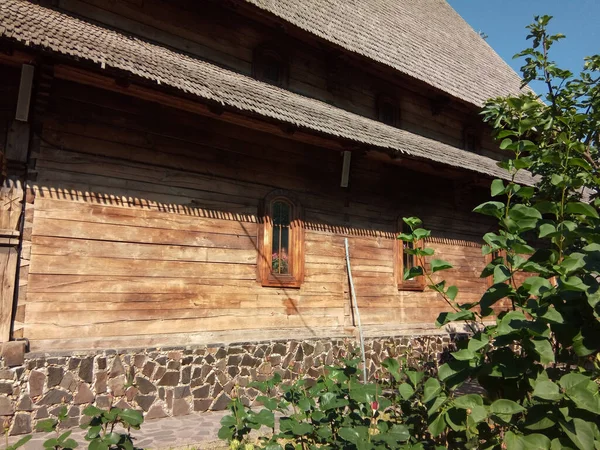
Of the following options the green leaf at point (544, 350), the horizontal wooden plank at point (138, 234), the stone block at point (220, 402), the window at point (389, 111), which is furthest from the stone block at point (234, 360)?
the window at point (389, 111)

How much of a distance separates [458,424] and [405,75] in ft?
29.3

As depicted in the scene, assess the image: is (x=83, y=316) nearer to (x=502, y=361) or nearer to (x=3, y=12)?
(x=3, y=12)

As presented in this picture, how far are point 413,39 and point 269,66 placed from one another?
532cm

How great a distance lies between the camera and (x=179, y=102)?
5.96 m

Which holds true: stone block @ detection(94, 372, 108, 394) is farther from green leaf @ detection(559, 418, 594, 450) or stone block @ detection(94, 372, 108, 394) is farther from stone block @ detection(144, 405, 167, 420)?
green leaf @ detection(559, 418, 594, 450)

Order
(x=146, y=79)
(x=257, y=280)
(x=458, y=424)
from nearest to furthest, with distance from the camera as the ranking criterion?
(x=458, y=424)
(x=146, y=79)
(x=257, y=280)

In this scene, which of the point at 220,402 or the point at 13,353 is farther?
the point at 220,402

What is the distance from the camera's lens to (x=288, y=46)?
862 cm

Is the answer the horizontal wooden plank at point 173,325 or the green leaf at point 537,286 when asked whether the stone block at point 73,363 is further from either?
the green leaf at point 537,286

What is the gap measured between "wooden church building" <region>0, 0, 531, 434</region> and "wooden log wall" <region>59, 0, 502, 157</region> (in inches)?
1.5

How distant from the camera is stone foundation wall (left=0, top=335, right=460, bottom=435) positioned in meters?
4.90

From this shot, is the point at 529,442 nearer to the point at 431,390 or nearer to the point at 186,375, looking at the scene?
the point at 431,390

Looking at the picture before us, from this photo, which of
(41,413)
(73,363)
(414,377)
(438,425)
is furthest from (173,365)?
(438,425)

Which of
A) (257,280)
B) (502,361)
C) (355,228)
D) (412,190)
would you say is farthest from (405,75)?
(502,361)
